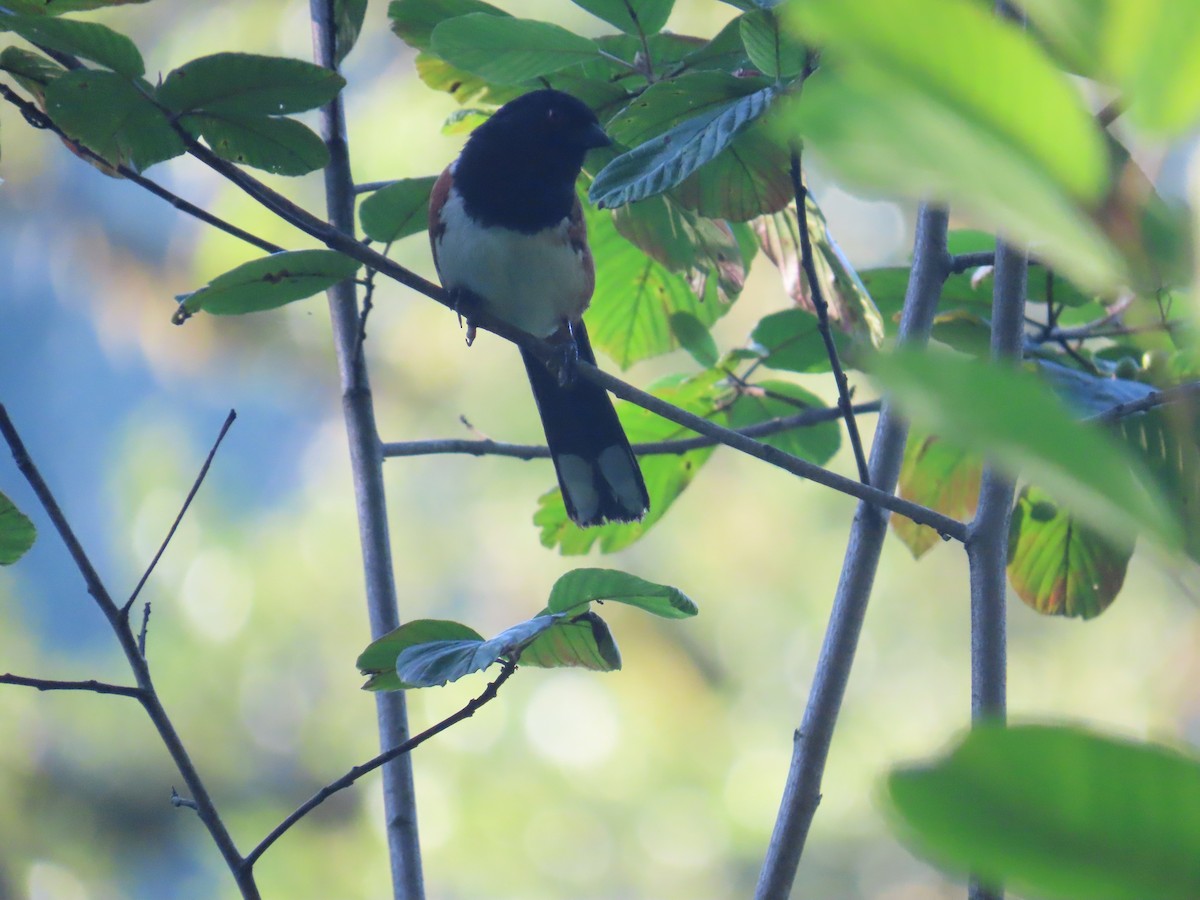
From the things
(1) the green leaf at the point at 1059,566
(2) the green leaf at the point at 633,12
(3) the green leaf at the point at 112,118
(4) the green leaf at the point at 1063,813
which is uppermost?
(2) the green leaf at the point at 633,12

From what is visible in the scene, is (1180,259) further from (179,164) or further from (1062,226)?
(179,164)

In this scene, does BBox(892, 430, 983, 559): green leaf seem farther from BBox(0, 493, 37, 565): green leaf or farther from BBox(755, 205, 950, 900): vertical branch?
BBox(0, 493, 37, 565): green leaf

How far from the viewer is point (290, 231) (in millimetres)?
4043

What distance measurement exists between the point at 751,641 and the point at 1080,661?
135 cm

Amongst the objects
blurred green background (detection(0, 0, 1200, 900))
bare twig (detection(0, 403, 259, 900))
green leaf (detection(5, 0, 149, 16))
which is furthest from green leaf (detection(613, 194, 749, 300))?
blurred green background (detection(0, 0, 1200, 900))

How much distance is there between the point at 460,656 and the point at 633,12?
2.47 feet

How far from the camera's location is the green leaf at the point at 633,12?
1.26 m

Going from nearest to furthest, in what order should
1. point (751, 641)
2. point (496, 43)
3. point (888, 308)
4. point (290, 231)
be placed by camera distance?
point (496, 43) < point (888, 308) < point (290, 231) < point (751, 641)

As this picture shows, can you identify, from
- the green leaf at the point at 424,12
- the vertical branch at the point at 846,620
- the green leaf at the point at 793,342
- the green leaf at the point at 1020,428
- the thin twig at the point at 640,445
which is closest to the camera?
the green leaf at the point at 1020,428

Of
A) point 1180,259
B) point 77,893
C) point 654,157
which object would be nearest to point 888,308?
point 654,157

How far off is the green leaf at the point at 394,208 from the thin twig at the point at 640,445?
0.90 ft

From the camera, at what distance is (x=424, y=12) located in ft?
4.73

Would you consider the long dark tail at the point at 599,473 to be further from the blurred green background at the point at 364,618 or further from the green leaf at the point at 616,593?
the blurred green background at the point at 364,618

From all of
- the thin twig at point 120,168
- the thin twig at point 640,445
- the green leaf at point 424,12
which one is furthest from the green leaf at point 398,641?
the green leaf at point 424,12
